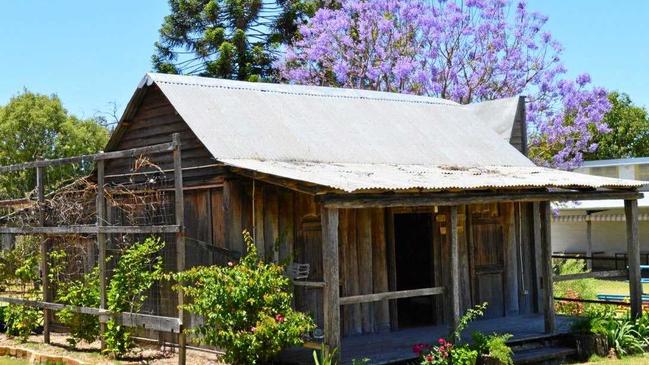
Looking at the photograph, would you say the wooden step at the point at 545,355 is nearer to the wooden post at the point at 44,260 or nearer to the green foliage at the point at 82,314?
the green foliage at the point at 82,314

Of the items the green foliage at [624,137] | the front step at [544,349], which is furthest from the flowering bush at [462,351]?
the green foliage at [624,137]

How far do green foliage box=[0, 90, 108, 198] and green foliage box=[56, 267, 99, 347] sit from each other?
61.6ft

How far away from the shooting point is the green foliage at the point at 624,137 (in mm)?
48500

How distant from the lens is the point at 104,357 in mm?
12469

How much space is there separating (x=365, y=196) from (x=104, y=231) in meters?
4.27

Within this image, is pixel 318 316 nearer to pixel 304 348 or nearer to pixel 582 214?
pixel 304 348

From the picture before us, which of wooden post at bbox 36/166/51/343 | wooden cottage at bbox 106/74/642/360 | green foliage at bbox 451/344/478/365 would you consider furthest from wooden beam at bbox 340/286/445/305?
wooden post at bbox 36/166/51/343

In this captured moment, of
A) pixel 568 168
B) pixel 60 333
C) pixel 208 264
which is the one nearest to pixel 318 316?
pixel 208 264

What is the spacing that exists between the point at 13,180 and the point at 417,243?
20.6 m

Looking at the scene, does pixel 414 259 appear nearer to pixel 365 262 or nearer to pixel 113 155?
pixel 365 262

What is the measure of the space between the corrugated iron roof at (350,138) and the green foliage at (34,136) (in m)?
18.4

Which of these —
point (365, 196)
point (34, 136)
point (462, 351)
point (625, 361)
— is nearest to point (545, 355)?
point (625, 361)

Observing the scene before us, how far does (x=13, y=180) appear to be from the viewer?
3162cm

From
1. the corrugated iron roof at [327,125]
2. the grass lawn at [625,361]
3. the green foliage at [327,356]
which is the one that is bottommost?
the grass lawn at [625,361]
